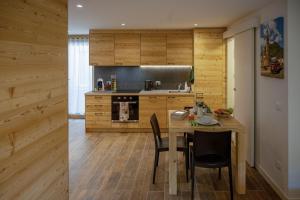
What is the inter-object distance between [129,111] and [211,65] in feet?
7.31

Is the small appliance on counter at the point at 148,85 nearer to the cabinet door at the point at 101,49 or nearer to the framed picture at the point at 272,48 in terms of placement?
the cabinet door at the point at 101,49

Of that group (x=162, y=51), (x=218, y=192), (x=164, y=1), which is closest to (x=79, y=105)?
(x=162, y=51)

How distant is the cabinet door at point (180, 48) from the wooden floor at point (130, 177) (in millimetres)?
2359

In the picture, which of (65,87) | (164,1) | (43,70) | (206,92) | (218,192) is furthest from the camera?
(206,92)

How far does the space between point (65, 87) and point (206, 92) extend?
16.2ft

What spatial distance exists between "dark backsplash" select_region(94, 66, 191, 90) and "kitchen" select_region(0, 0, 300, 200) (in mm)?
26

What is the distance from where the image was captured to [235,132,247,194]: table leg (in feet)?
12.5

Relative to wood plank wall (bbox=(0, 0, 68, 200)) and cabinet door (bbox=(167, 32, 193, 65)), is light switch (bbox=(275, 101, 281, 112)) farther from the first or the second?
cabinet door (bbox=(167, 32, 193, 65))

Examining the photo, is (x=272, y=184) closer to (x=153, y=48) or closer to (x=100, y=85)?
(x=153, y=48)

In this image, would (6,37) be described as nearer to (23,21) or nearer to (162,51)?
(23,21)

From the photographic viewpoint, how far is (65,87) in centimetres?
293

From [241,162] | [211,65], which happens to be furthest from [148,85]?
[241,162]

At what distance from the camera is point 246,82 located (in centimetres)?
519

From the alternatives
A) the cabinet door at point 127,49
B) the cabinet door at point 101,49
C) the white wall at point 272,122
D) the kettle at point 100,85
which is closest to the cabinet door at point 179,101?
the cabinet door at point 127,49
